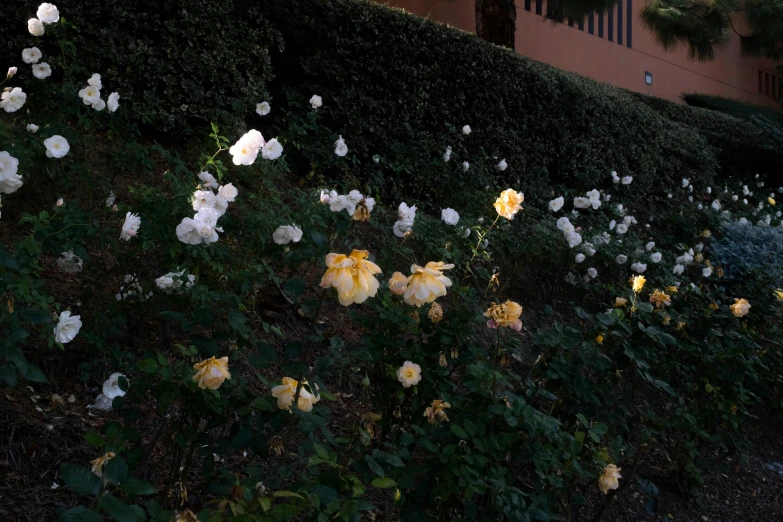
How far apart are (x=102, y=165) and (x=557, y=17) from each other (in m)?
7.73

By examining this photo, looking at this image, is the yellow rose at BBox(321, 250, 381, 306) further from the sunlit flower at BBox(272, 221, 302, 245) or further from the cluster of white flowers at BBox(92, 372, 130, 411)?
the sunlit flower at BBox(272, 221, 302, 245)

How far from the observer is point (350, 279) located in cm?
119

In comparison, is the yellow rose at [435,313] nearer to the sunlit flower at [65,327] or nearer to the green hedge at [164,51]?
the sunlit flower at [65,327]

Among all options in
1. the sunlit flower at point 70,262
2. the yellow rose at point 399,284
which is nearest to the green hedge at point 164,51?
the sunlit flower at point 70,262

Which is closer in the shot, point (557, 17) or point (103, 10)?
point (103, 10)

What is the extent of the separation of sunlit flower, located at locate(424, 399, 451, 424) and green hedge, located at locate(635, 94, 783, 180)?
7901 mm

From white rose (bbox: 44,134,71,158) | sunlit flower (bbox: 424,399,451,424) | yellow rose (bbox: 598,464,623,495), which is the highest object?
white rose (bbox: 44,134,71,158)

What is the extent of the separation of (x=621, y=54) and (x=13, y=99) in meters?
12.1

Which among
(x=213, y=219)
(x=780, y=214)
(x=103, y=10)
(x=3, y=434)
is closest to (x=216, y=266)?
(x=213, y=219)

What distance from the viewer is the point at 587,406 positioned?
218 centimetres

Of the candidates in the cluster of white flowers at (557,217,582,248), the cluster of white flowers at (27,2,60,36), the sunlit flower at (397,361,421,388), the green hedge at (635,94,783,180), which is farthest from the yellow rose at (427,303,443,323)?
the green hedge at (635,94,783,180)

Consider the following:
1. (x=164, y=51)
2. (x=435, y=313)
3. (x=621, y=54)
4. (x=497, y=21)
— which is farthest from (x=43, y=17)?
(x=621, y=54)

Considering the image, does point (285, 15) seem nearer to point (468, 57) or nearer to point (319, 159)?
point (319, 159)

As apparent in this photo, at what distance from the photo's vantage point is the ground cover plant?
1385 mm
